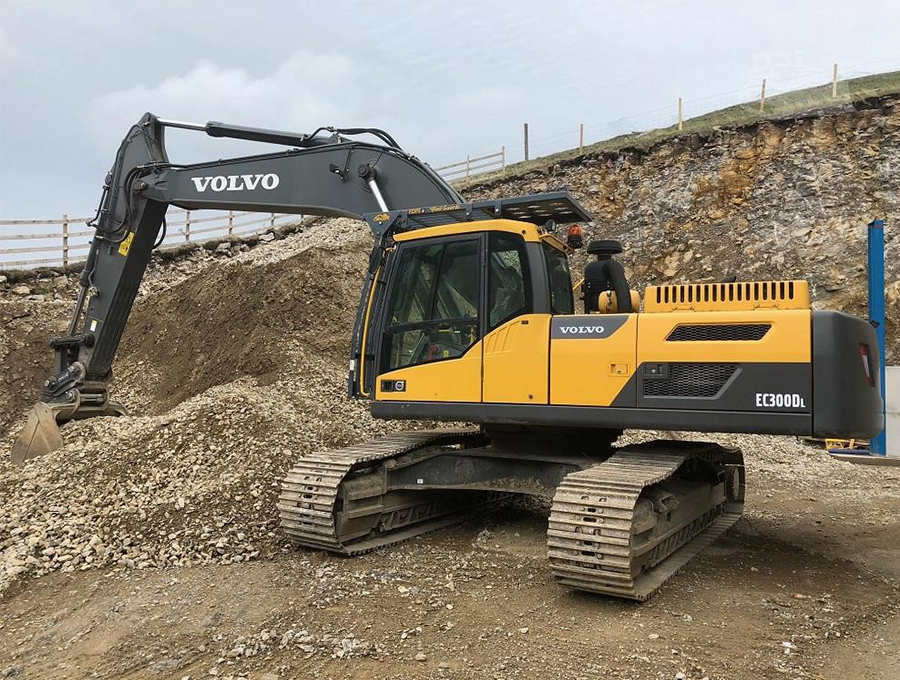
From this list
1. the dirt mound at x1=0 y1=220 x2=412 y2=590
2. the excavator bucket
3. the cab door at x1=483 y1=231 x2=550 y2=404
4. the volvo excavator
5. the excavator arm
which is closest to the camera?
the volvo excavator

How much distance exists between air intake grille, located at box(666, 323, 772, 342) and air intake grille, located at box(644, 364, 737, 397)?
19cm

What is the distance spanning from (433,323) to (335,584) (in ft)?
6.90

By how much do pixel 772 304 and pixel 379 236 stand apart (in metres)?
3.17

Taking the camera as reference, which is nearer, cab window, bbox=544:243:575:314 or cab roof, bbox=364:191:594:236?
cab window, bbox=544:243:575:314

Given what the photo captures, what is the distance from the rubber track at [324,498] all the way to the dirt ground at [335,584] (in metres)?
0.17

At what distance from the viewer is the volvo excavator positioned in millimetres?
4691

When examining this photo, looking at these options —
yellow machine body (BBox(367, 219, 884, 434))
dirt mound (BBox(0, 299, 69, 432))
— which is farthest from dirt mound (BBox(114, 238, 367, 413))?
yellow machine body (BBox(367, 219, 884, 434))

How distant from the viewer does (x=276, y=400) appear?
29.2 feet

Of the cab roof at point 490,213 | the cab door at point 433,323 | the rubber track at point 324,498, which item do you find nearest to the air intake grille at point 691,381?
the cab door at point 433,323

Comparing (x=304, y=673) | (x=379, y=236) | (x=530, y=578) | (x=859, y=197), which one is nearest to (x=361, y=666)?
(x=304, y=673)

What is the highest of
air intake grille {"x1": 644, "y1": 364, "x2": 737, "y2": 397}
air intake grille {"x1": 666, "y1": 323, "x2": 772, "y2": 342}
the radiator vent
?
the radiator vent

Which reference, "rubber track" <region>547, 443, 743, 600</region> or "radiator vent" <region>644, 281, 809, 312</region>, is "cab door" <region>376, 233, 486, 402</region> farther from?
"radiator vent" <region>644, 281, 809, 312</region>

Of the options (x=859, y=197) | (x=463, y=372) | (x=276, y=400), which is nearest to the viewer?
(x=463, y=372)

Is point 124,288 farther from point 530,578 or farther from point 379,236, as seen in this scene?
point 530,578
